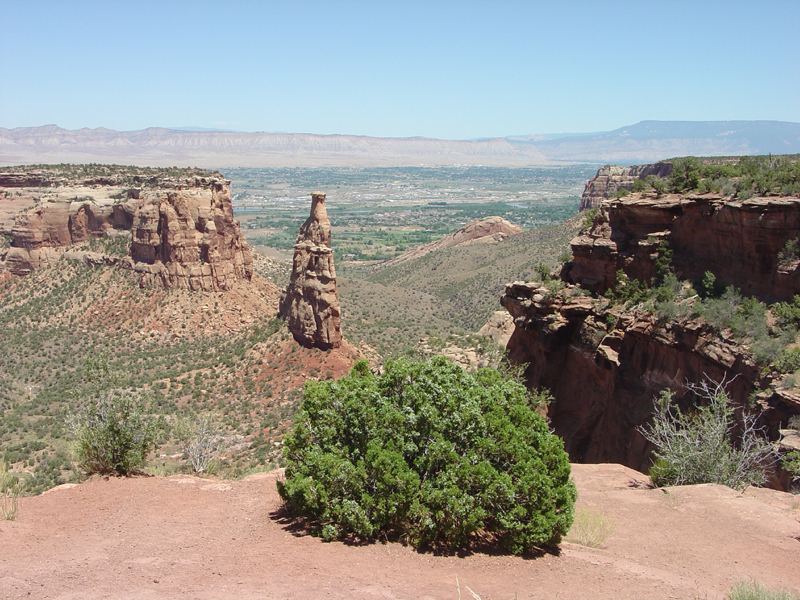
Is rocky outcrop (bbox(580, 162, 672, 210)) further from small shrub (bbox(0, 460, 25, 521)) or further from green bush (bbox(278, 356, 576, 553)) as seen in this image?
small shrub (bbox(0, 460, 25, 521))

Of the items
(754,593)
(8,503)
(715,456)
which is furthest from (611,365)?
(8,503)

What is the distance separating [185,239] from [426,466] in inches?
1500

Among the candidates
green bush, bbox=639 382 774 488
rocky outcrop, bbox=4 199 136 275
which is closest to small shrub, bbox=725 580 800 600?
green bush, bbox=639 382 774 488

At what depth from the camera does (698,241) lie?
70.8 ft

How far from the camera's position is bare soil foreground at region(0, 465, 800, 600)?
32.7 ft

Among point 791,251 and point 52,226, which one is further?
point 52,226

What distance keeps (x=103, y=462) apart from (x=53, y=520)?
9.47 ft

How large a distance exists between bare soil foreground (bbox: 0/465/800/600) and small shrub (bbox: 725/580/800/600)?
49 cm

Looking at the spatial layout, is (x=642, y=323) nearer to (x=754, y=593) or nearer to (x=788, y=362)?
(x=788, y=362)

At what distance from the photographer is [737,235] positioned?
2005 cm

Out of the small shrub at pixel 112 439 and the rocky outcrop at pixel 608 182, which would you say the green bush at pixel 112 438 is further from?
the rocky outcrop at pixel 608 182

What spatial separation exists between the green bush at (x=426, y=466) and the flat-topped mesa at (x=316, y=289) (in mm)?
23661

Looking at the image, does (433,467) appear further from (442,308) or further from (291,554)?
(442,308)

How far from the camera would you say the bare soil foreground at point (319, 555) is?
9.98 metres
